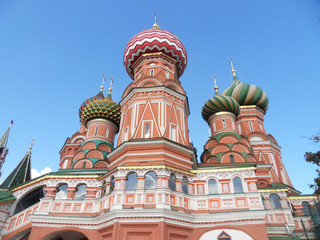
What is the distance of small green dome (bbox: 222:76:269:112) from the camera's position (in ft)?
70.0

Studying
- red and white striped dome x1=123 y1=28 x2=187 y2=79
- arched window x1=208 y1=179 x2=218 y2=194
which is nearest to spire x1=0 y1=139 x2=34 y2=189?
red and white striped dome x1=123 y1=28 x2=187 y2=79

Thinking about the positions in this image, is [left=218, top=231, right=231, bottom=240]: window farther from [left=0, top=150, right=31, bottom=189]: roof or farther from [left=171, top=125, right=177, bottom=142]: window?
[left=0, top=150, right=31, bottom=189]: roof

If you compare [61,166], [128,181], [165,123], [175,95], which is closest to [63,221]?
[128,181]

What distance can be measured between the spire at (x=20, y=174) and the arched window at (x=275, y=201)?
507 inches

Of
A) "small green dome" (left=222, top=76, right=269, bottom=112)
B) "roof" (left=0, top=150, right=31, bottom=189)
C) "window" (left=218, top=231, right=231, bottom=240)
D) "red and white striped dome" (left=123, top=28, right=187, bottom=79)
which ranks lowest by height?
"window" (left=218, top=231, right=231, bottom=240)

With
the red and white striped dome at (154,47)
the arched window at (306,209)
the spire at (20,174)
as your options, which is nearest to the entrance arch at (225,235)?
the arched window at (306,209)

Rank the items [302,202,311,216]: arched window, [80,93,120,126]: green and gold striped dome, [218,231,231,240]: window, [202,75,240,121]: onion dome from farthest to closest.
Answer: [202,75,240,121]: onion dome, [80,93,120,126]: green and gold striped dome, [302,202,311,216]: arched window, [218,231,231,240]: window

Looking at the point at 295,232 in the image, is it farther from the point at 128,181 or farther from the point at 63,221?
the point at 63,221

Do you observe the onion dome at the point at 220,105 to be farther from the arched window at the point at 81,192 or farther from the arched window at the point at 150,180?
the arched window at the point at 81,192

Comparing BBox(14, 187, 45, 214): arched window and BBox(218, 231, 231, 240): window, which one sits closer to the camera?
BBox(218, 231, 231, 240): window

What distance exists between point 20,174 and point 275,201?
46.7 ft

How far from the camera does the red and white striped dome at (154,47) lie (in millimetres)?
15750

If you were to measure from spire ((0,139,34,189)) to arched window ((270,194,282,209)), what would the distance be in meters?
12.9

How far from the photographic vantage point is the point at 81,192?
35.9 ft
